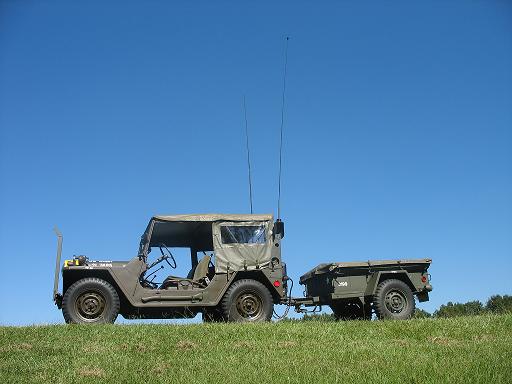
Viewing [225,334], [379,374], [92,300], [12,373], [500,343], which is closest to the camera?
[379,374]

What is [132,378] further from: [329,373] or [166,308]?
[166,308]

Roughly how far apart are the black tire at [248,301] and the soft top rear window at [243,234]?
967 millimetres

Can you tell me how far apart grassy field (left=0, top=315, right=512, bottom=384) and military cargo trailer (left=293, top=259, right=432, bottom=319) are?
1.54 meters

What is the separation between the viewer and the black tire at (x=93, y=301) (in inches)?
497

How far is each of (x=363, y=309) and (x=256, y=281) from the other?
2803mm

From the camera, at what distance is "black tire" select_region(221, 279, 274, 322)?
43.3 feet

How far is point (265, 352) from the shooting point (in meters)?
9.37

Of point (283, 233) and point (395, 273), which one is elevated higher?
point (283, 233)

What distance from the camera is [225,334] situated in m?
10.9

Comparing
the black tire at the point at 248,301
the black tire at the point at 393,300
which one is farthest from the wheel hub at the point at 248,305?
the black tire at the point at 393,300

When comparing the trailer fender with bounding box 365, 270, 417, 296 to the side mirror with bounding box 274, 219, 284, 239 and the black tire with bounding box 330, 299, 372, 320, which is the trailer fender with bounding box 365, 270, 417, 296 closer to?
the black tire with bounding box 330, 299, 372, 320

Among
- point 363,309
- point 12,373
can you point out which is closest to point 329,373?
point 12,373

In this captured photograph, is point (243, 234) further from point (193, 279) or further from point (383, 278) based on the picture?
point (383, 278)

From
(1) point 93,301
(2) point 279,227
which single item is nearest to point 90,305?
(1) point 93,301
